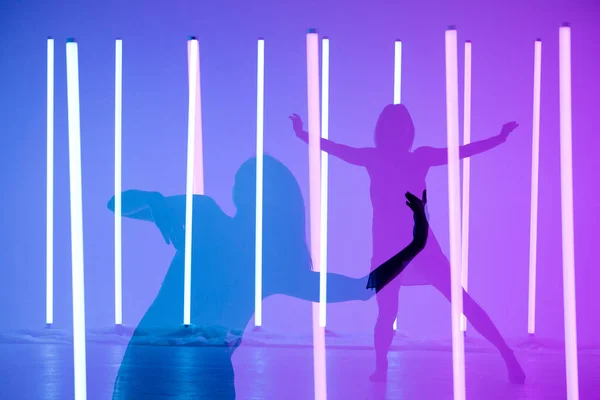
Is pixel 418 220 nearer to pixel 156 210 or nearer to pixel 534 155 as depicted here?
pixel 156 210

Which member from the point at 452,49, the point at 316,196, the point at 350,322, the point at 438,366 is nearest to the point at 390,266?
the point at 316,196

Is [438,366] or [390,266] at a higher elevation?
[390,266]

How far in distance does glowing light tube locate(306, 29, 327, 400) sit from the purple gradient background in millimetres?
2651

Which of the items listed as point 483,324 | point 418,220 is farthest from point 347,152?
point 418,220

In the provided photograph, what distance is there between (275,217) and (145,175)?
1077 mm

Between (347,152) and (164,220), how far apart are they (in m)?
1.28

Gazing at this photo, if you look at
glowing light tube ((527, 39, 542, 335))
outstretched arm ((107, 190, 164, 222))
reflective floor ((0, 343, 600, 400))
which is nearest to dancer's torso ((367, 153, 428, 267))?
glowing light tube ((527, 39, 542, 335))

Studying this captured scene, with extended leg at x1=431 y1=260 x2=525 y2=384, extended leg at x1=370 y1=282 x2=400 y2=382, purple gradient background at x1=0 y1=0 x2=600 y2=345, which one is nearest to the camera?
extended leg at x1=431 y1=260 x2=525 y2=384

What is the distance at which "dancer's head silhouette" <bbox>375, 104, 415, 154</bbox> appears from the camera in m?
4.02

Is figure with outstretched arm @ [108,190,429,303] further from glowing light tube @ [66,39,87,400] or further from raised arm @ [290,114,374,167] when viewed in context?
glowing light tube @ [66,39,87,400]

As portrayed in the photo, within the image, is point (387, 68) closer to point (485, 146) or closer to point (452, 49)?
point (485, 146)

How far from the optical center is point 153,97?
494 cm

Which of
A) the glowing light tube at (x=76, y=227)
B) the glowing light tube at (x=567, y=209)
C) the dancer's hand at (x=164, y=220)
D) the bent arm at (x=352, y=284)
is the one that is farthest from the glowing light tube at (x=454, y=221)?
the dancer's hand at (x=164, y=220)

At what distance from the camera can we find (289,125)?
16.1 feet
